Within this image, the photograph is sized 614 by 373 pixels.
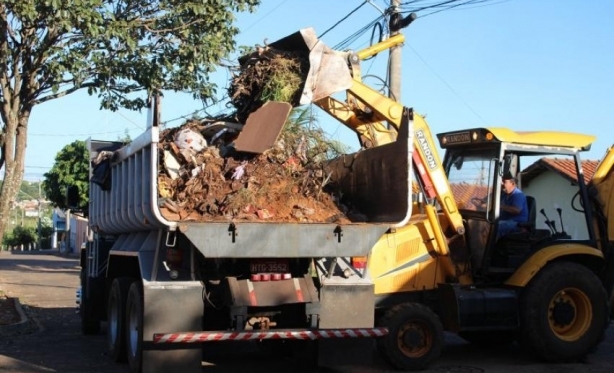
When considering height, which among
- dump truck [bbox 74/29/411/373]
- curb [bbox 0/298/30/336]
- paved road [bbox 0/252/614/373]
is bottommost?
paved road [bbox 0/252/614/373]

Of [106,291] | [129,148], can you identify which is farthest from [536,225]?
[106,291]

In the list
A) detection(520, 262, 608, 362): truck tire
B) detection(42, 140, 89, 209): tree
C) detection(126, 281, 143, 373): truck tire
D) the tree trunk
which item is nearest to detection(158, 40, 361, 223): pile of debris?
detection(126, 281, 143, 373): truck tire

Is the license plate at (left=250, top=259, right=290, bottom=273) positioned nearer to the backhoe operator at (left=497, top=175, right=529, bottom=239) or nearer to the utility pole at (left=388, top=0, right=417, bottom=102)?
the backhoe operator at (left=497, top=175, right=529, bottom=239)

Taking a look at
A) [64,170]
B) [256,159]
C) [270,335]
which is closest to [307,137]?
[256,159]

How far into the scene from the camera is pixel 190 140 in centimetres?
855

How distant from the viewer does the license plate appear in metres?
8.09

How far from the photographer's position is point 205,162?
8383mm

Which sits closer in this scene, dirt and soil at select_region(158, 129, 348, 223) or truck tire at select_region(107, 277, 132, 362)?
dirt and soil at select_region(158, 129, 348, 223)

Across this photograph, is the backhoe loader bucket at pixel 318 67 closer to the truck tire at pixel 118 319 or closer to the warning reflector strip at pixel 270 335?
the warning reflector strip at pixel 270 335

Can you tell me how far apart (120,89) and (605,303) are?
31.8 feet

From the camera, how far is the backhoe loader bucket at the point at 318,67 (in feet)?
29.3

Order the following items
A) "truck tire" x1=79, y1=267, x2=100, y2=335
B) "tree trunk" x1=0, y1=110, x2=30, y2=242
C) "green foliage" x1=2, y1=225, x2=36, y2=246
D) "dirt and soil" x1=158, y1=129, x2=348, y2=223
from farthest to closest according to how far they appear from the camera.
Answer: "green foliage" x1=2, y1=225, x2=36, y2=246 < "tree trunk" x1=0, y1=110, x2=30, y2=242 < "truck tire" x1=79, y1=267, x2=100, y2=335 < "dirt and soil" x1=158, y1=129, x2=348, y2=223

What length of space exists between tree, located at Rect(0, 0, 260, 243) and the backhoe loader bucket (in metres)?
5.54

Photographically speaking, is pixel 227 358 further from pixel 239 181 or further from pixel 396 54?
pixel 396 54
